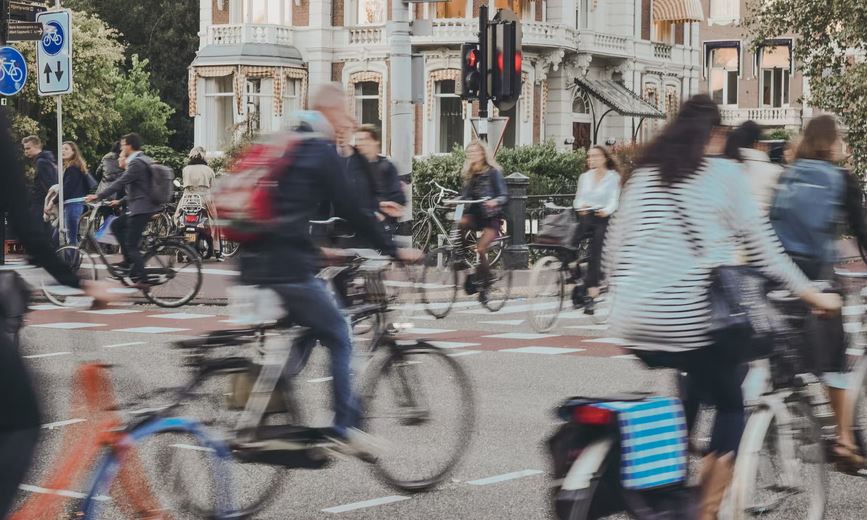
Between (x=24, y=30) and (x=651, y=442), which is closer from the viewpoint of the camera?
(x=651, y=442)

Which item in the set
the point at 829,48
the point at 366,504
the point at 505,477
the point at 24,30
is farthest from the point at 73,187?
the point at 829,48

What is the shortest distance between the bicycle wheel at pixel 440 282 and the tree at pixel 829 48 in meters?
14.2

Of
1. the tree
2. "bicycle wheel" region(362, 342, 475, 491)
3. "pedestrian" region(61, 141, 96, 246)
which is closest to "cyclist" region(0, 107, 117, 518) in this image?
"bicycle wheel" region(362, 342, 475, 491)

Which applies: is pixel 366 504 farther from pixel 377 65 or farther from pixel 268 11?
pixel 268 11

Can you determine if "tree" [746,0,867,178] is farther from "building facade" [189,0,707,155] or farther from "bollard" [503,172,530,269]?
"building facade" [189,0,707,155]

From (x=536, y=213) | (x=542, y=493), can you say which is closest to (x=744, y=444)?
(x=542, y=493)

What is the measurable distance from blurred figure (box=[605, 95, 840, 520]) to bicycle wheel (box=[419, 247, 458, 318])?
9868 mm

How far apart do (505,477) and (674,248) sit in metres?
2.54

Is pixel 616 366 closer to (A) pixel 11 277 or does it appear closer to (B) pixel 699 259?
(B) pixel 699 259

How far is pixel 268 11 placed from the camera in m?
40.9

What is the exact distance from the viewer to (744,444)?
4.97 m

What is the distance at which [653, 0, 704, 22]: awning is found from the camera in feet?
150

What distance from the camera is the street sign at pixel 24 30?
17.3m

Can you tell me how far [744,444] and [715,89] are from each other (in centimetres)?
5370
